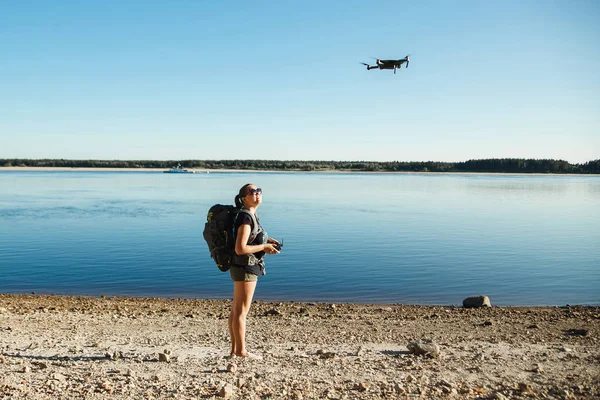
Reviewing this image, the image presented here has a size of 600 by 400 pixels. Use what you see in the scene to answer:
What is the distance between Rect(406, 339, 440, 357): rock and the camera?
681 cm

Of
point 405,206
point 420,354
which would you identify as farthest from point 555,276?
point 405,206

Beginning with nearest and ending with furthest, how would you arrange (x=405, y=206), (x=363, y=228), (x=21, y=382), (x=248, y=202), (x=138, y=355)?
(x=21, y=382) < (x=248, y=202) < (x=138, y=355) < (x=363, y=228) < (x=405, y=206)

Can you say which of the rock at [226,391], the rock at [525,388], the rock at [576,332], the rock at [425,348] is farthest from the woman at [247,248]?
the rock at [576,332]

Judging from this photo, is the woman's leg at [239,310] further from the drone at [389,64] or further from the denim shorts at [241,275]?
the drone at [389,64]

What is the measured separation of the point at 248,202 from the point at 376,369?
2.26 m

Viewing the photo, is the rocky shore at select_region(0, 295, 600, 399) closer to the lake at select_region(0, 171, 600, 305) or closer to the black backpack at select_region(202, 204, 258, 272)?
the black backpack at select_region(202, 204, 258, 272)

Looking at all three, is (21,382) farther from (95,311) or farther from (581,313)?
(581,313)

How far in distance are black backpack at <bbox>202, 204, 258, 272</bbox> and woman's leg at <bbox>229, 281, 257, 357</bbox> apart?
0.32 m

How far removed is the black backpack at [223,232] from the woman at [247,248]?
0.16ft

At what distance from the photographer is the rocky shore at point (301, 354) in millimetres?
5582

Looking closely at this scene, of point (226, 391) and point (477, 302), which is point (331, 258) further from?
point (226, 391)

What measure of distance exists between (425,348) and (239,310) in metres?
2.25

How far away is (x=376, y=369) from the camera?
6293 mm

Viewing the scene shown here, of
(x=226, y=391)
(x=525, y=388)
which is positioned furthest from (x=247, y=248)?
(x=525, y=388)
